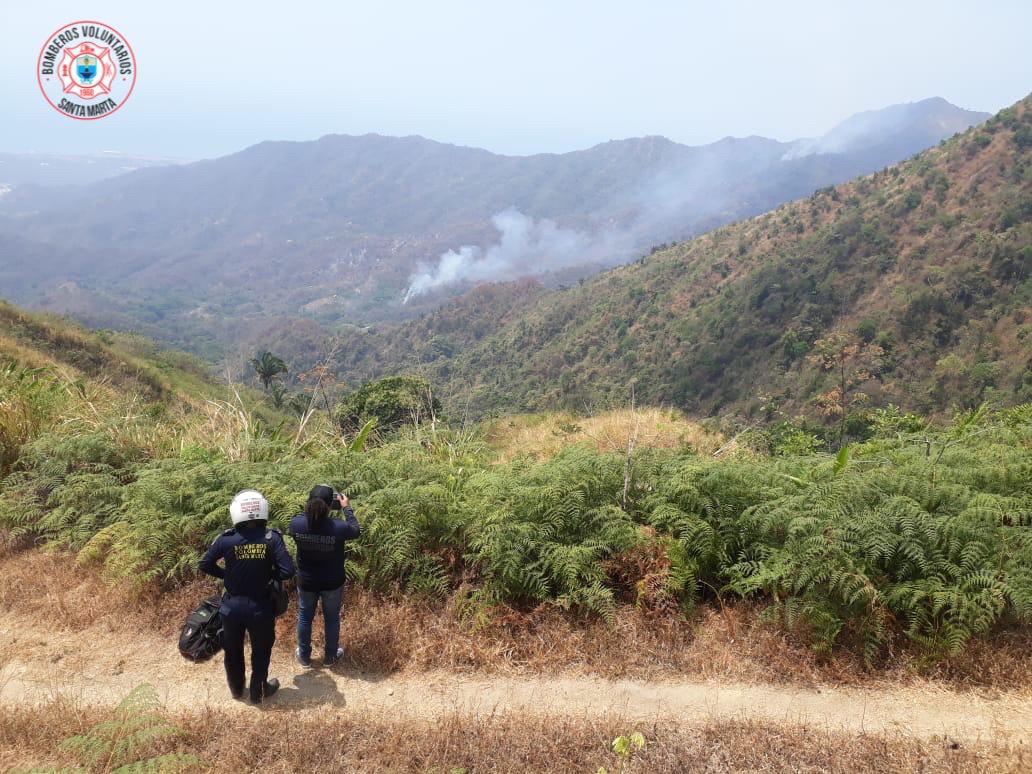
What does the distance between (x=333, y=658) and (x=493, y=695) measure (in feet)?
4.48

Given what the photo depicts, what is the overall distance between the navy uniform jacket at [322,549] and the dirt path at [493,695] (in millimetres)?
808

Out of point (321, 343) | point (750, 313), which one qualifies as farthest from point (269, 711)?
point (321, 343)

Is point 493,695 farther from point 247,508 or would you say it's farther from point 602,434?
point 602,434

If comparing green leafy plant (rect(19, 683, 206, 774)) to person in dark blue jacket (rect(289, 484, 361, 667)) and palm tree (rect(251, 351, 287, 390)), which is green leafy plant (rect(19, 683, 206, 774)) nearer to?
person in dark blue jacket (rect(289, 484, 361, 667))

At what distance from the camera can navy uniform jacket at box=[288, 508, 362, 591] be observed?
14.7 feet

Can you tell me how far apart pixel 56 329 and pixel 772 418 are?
171ft

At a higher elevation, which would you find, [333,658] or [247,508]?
[247,508]

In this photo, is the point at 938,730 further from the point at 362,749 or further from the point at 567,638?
the point at 362,749

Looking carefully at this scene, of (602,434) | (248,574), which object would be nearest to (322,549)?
(248,574)

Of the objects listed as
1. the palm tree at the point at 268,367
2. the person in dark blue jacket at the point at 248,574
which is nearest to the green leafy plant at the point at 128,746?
the person in dark blue jacket at the point at 248,574

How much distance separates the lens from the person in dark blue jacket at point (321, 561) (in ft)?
14.6

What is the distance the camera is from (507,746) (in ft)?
12.5

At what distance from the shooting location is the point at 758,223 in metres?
87.6

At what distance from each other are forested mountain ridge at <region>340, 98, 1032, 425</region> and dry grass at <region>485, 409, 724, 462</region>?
24.0 meters
